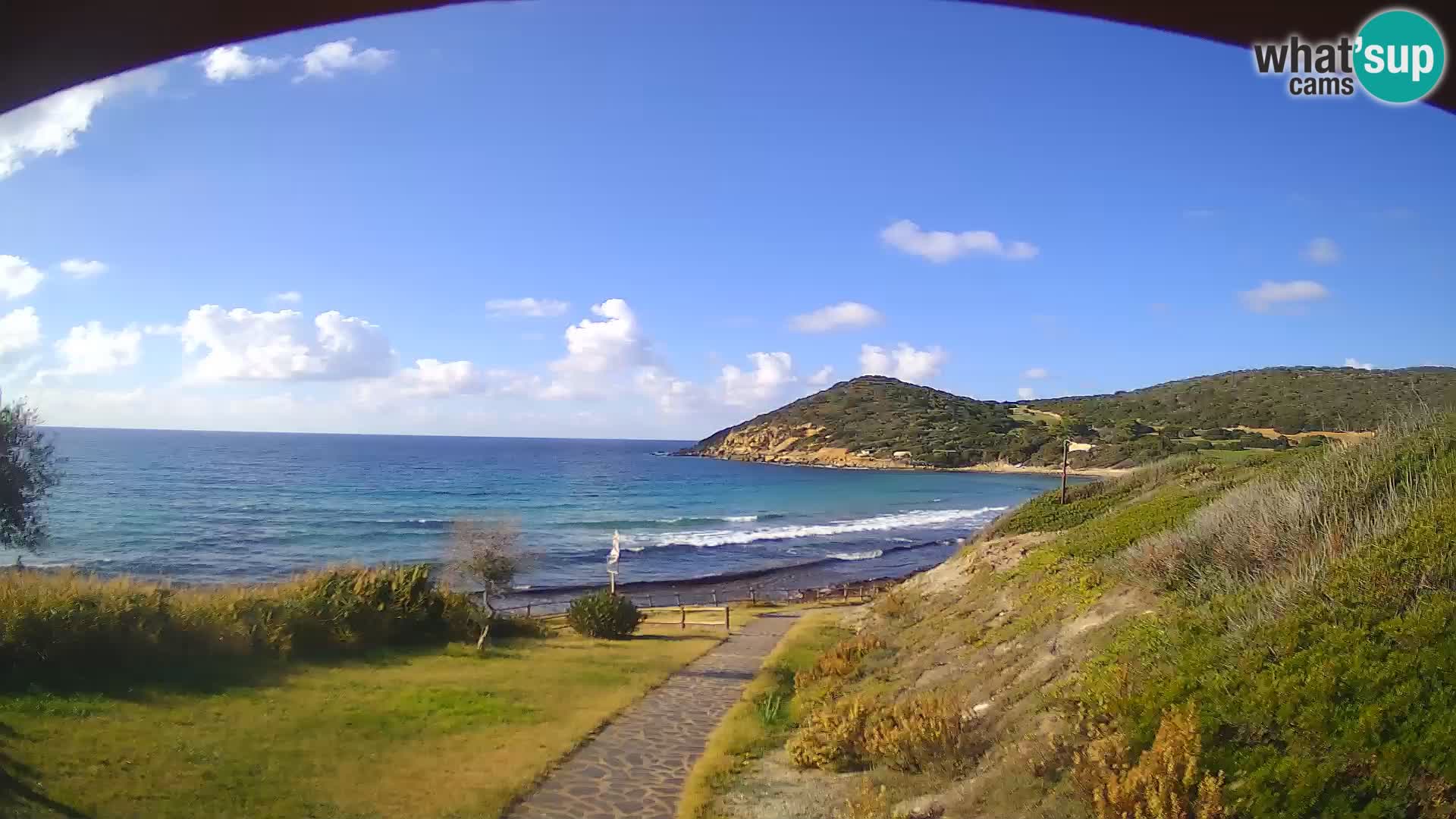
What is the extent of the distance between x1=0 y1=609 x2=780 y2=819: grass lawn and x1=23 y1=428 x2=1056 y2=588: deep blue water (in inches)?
354

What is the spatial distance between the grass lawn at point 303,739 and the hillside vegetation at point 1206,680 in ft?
10.1

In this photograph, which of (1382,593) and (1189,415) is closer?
(1382,593)

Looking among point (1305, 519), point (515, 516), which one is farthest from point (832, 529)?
point (1305, 519)

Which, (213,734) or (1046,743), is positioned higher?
(1046,743)

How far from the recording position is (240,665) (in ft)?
44.5

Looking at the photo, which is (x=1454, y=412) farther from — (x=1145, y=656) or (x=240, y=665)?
(x=240, y=665)

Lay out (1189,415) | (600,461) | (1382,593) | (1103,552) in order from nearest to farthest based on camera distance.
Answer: (1382,593) → (1103,552) → (1189,415) → (600,461)

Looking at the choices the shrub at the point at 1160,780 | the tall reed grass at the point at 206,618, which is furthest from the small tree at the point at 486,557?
the shrub at the point at 1160,780

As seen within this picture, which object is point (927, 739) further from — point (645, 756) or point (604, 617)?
point (604, 617)

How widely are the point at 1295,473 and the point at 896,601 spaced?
813 cm

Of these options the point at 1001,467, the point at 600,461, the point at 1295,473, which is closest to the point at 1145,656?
the point at 1295,473

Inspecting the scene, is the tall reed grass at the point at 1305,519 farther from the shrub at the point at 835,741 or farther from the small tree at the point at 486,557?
the small tree at the point at 486,557

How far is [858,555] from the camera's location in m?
48.8

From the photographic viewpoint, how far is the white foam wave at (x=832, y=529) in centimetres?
5406
